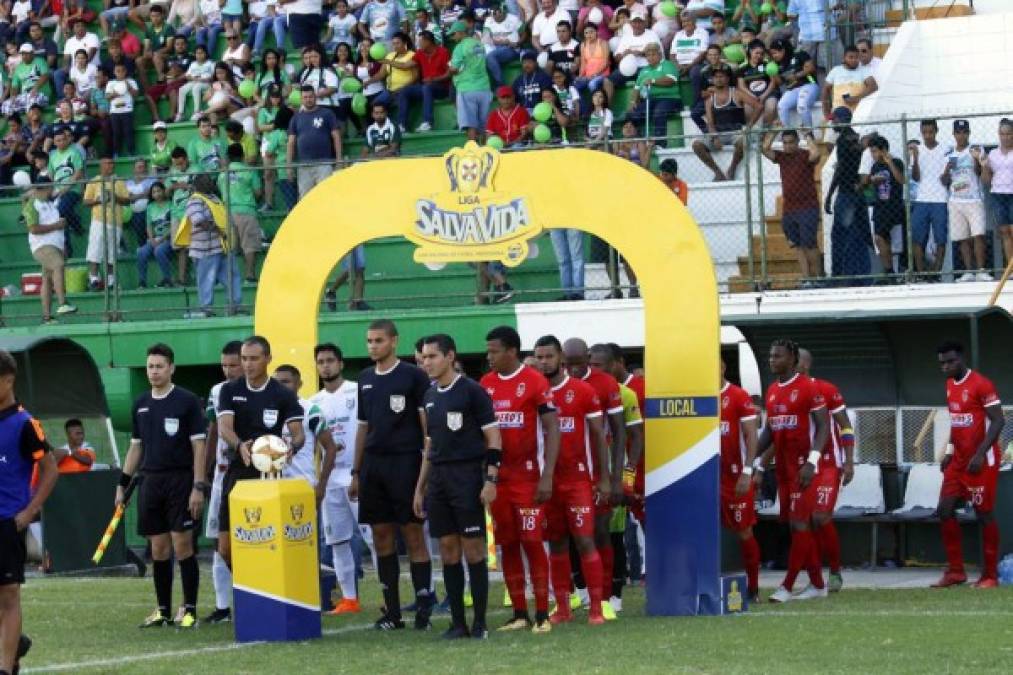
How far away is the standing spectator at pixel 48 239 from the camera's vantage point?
24.5 m

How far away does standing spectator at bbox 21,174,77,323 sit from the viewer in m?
24.5

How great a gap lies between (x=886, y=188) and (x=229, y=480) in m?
8.68

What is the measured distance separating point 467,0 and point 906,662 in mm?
17393

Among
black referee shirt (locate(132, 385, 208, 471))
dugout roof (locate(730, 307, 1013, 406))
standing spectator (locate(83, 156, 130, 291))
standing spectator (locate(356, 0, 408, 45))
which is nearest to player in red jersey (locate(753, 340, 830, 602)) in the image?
dugout roof (locate(730, 307, 1013, 406))

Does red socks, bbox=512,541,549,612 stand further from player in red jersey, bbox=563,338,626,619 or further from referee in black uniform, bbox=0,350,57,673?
referee in black uniform, bbox=0,350,57,673

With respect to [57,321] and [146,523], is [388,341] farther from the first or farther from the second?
[57,321]

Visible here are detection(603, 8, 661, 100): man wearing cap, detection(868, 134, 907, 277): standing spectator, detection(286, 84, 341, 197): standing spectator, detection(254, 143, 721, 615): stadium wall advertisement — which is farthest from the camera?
detection(286, 84, 341, 197): standing spectator

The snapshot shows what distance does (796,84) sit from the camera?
915 inches

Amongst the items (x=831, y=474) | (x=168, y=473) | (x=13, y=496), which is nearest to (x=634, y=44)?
(x=831, y=474)

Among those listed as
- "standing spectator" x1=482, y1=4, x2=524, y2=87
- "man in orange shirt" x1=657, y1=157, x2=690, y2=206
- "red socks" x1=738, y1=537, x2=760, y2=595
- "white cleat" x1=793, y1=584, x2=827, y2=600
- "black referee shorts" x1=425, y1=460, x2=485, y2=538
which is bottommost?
"white cleat" x1=793, y1=584, x2=827, y2=600

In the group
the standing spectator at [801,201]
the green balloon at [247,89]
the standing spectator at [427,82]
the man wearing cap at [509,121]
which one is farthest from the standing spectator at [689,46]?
the green balloon at [247,89]

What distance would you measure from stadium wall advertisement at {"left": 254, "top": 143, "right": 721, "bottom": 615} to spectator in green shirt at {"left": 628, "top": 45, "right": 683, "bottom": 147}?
9011 mm

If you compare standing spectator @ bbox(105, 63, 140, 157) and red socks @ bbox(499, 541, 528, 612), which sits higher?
standing spectator @ bbox(105, 63, 140, 157)

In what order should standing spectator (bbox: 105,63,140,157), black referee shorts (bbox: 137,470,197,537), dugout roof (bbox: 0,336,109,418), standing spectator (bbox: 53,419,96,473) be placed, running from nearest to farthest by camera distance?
black referee shorts (bbox: 137,470,197,537) → standing spectator (bbox: 53,419,96,473) → dugout roof (bbox: 0,336,109,418) → standing spectator (bbox: 105,63,140,157)
